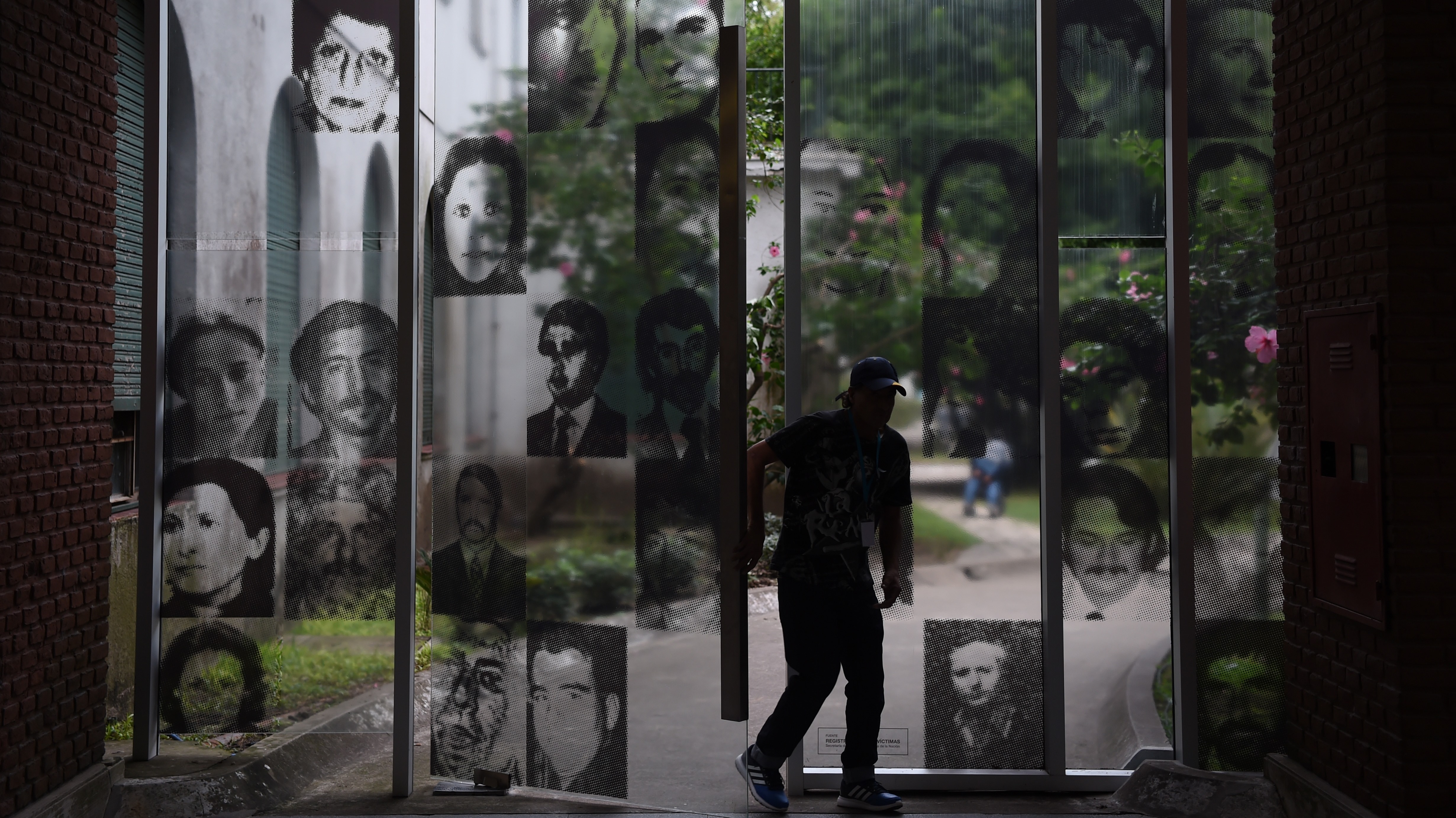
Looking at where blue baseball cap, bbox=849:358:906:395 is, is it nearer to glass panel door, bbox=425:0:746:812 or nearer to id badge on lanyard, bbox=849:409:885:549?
id badge on lanyard, bbox=849:409:885:549

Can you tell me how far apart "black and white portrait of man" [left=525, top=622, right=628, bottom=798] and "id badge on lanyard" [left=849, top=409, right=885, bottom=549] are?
1057 mm

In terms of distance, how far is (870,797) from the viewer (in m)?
3.96

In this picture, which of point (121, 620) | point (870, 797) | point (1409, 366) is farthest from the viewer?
point (121, 620)

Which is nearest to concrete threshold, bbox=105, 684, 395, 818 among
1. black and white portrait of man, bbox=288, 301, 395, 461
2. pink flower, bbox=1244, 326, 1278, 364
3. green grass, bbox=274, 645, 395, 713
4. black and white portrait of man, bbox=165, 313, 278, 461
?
green grass, bbox=274, 645, 395, 713

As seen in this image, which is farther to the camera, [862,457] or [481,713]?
[481,713]

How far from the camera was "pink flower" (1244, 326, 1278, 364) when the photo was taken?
13.9ft

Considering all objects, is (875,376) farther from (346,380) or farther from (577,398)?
(346,380)

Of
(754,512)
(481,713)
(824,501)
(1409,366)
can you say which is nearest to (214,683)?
(481,713)

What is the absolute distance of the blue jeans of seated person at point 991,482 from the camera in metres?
4.26

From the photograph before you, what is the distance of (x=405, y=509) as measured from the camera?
4.26 meters

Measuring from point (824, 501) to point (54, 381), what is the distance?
288 centimetres

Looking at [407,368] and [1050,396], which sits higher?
[407,368]

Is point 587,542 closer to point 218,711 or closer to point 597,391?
point 597,391

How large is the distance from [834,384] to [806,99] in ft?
3.82
